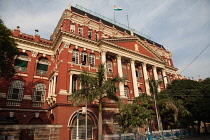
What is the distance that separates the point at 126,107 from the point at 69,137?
7752mm

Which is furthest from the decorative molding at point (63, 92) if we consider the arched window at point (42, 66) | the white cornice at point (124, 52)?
the white cornice at point (124, 52)

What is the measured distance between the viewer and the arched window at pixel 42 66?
80.5 feet

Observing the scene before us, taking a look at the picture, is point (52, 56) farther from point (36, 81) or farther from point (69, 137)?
point (69, 137)

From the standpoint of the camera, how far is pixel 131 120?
17.7 meters

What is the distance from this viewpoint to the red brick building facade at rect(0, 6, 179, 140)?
1880 cm

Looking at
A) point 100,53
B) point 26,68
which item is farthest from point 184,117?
point 26,68

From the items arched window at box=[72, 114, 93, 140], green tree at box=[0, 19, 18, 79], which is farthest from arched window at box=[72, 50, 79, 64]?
arched window at box=[72, 114, 93, 140]

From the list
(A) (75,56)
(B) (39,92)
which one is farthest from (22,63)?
(A) (75,56)

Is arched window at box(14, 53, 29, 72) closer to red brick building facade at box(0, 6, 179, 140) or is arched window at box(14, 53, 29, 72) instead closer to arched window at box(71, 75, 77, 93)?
red brick building facade at box(0, 6, 179, 140)

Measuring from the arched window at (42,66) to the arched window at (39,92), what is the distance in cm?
218

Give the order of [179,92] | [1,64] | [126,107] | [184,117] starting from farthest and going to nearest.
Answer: [179,92], [184,117], [126,107], [1,64]

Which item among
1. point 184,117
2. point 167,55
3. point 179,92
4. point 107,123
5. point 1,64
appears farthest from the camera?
point 167,55

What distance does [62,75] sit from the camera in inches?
816

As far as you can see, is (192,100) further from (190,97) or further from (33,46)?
(33,46)
